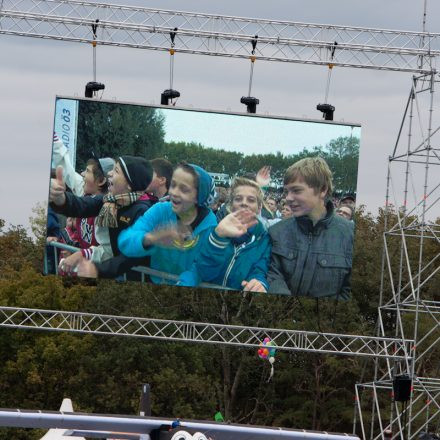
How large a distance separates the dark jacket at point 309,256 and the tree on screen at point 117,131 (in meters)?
3.11

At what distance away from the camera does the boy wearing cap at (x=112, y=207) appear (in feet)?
101

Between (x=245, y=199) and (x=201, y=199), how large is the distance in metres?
0.90

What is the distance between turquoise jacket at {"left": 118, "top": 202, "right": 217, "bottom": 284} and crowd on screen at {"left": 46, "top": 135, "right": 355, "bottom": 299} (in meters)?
0.02

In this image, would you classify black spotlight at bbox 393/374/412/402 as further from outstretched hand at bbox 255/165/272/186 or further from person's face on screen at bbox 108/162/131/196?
person's face on screen at bbox 108/162/131/196

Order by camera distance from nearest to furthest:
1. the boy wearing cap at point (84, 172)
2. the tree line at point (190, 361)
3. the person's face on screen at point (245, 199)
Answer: the boy wearing cap at point (84, 172) → the person's face on screen at point (245, 199) → the tree line at point (190, 361)

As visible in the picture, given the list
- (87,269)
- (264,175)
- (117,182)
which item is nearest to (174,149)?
(117,182)

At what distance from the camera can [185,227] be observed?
30750 mm

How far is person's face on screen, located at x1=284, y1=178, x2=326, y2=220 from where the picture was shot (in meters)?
31.0

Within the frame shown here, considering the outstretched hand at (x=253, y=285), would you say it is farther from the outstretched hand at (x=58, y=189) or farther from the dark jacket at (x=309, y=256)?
the outstretched hand at (x=58, y=189)

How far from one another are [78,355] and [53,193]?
717 inches

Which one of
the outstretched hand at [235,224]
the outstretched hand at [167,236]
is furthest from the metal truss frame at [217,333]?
the outstretched hand at [235,224]

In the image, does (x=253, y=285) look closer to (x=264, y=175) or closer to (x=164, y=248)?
(x=164, y=248)

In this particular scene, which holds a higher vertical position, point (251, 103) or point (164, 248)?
point (251, 103)

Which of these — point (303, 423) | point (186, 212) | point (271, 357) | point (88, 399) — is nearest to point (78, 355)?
point (88, 399)
